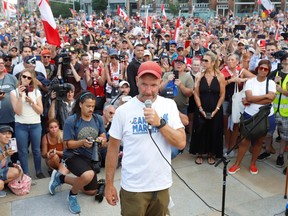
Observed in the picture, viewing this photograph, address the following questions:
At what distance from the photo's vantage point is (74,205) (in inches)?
152

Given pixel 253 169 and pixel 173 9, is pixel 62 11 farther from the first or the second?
pixel 253 169

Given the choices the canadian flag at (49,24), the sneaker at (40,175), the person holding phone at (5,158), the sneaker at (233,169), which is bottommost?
the sneaker at (40,175)

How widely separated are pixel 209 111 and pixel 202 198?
59.5 inches

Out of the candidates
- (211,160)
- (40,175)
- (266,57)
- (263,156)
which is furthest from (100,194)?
(266,57)

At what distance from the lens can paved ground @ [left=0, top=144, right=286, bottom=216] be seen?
3846 millimetres

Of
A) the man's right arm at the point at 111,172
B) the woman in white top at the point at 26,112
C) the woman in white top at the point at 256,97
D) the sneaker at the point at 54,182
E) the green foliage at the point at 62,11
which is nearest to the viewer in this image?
the man's right arm at the point at 111,172

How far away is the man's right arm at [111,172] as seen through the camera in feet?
8.29

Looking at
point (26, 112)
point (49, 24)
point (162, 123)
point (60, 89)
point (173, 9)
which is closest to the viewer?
point (162, 123)

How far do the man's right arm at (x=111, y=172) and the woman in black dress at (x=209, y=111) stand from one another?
9.06 feet

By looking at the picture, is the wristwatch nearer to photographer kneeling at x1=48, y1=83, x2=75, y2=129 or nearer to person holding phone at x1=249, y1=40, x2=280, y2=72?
photographer kneeling at x1=48, y1=83, x2=75, y2=129

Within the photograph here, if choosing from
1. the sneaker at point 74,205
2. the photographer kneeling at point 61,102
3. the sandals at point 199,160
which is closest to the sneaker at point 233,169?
the sandals at point 199,160

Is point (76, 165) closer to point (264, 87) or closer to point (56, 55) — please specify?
point (264, 87)

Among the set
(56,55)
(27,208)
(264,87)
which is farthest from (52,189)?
(56,55)

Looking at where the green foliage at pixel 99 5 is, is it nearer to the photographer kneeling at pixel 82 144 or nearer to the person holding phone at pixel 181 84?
the person holding phone at pixel 181 84
